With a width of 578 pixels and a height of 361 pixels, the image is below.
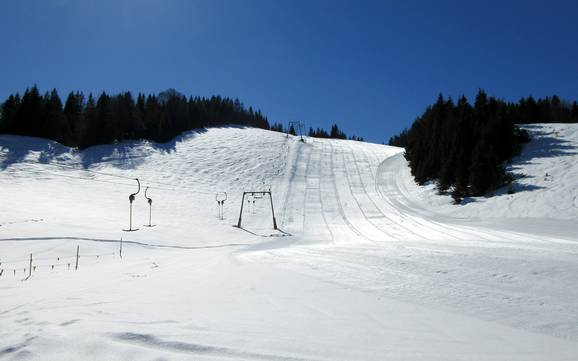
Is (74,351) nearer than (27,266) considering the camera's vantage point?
Yes

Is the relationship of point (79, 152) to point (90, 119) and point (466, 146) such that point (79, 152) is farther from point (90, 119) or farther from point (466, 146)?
point (466, 146)

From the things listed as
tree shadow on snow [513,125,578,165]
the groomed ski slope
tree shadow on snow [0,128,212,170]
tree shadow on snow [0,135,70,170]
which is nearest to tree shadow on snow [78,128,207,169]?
tree shadow on snow [0,128,212,170]

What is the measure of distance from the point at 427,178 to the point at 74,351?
1405 inches

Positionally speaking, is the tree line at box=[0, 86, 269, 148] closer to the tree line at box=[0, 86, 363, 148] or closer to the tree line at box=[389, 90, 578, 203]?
the tree line at box=[0, 86, 363, 148]

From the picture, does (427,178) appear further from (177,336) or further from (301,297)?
(177,336)

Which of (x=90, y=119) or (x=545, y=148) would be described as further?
(x=90, y=119)

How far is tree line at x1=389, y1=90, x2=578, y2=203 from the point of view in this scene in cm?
2690

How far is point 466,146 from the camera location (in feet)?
103

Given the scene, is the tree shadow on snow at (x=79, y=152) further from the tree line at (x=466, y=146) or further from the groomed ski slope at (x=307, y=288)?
the tree line at (x=466, y=146)

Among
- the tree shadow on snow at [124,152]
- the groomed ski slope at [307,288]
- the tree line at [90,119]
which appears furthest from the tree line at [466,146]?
the tree line at [90,119]

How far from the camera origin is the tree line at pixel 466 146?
2690 cm

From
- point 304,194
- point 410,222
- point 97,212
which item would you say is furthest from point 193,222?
point 410,222

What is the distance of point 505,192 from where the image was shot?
980 inches

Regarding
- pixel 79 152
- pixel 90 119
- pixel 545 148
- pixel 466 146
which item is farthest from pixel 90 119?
pixel 545 148
